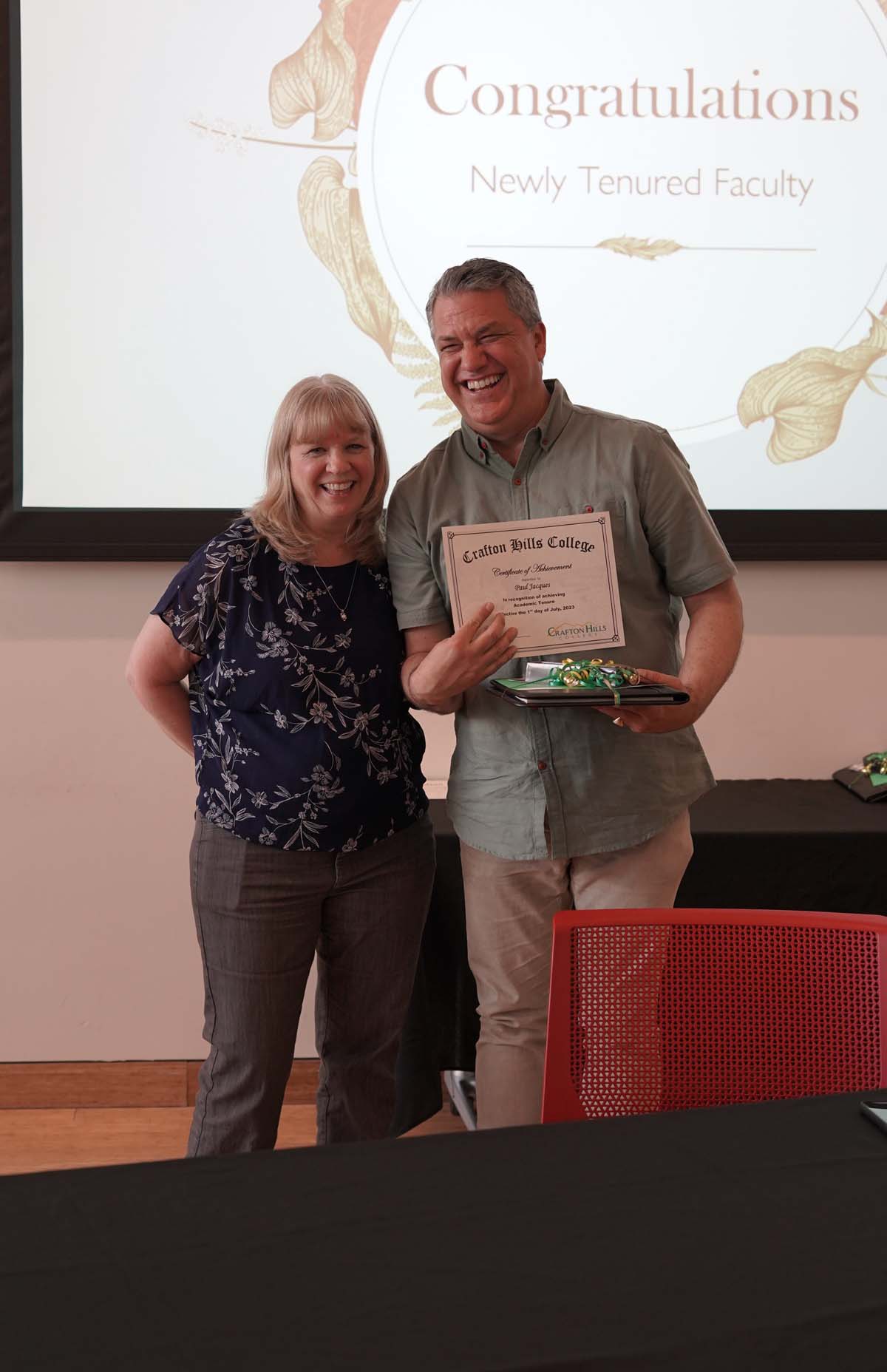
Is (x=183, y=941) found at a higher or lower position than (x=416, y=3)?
lower

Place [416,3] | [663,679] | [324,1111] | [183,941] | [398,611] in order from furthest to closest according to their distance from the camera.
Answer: [183,941] < [416,3] < [324,1111] < [398,611] < [663,679]

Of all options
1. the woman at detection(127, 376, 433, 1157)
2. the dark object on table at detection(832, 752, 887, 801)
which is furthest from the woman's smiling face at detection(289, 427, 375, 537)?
the dark object on table at detection(832, 752, 887, 801)

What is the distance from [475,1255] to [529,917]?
944mm

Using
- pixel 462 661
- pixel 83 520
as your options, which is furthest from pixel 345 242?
pixel 462 661

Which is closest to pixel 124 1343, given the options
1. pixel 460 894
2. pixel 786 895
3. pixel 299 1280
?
pixel 299 1280

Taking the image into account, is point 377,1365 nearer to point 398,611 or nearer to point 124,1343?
point 124,1343

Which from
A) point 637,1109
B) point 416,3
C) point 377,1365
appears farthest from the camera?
point 416,3

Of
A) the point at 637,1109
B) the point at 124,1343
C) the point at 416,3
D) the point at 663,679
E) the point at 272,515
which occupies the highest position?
the point at 416,3

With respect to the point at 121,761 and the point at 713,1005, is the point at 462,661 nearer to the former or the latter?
the point at 713,1005

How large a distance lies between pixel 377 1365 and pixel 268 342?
94.2 inches

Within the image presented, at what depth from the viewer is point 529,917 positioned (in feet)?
6.17

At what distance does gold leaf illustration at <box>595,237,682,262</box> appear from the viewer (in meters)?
2.84

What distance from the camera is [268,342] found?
2836mm

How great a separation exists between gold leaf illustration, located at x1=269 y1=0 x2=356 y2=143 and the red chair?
6.83ft
